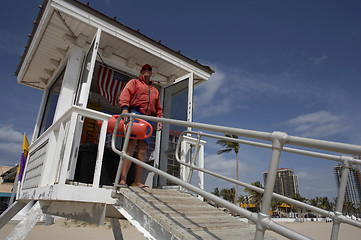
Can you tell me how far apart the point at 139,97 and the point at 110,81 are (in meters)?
2.31

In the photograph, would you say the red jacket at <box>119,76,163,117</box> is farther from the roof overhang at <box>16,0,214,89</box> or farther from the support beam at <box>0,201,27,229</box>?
the support beam at <box>0,201,27,229</box>

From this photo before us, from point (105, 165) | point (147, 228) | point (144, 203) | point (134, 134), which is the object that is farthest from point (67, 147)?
point (105, 165)

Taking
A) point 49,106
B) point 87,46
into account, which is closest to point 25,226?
point 87,46

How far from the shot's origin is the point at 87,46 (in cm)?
452

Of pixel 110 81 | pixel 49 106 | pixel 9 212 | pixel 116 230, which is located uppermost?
pixel 110 81

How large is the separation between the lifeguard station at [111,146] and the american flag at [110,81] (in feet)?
0.07

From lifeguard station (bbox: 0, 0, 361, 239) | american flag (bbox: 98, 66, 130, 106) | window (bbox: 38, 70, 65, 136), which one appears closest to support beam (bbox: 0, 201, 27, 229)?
lifeguard station (bbox: 0, 0, 361, 239)

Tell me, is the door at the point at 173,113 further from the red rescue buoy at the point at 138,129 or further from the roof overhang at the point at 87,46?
→ the red rescue buoy at the point at 138,129

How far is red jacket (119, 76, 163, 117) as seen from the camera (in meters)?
3.09

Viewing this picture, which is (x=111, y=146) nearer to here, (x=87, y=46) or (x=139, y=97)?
(x=139, y=97)

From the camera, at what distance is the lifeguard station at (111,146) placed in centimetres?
164

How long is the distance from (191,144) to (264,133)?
12.3 feet

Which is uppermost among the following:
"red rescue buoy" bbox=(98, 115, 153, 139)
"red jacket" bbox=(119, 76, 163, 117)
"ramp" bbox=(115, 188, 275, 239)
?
"red jacket" bbox=(119, 76, 163, 117)

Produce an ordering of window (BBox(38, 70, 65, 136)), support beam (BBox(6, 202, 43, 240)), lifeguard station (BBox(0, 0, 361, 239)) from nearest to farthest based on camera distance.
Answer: lifeguard station (BBox(0, 0, 361, 239)) → support beam (BBox(6, 202, 43, 240)) → window (BBox(38, 70, 65, 136))
